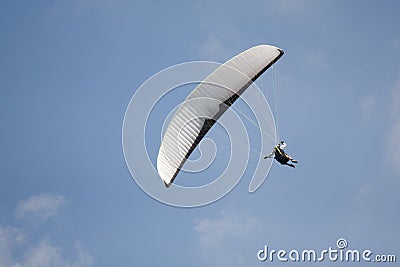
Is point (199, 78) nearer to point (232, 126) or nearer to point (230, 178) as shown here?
point (232, 126)

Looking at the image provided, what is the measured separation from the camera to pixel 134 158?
4047cm

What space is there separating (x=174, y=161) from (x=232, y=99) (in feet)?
19.7

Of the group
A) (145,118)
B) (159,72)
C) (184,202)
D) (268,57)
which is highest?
(268,57)

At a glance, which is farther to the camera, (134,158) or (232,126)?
(232,126)

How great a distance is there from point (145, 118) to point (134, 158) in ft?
9.06

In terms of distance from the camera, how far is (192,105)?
133 ft

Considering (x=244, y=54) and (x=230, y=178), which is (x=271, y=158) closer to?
(x=230, y=178)

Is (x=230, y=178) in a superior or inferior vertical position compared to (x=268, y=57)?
inferior

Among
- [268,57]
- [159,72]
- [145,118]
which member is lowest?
[145,118]

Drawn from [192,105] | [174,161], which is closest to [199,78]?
[192,105]

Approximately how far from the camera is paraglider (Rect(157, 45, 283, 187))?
132 feet

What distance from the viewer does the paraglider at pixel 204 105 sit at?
40188 mm

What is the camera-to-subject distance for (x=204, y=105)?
1604 inches

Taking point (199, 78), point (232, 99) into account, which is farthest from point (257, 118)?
point (199, 78)
